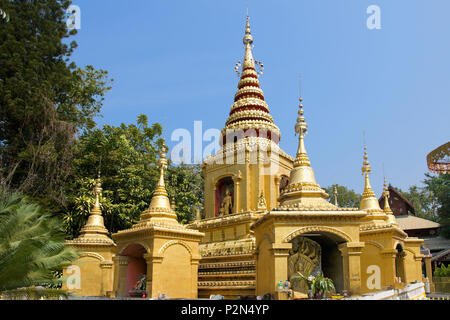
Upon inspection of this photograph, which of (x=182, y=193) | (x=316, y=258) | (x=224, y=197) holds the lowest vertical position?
(x=316, y=258)

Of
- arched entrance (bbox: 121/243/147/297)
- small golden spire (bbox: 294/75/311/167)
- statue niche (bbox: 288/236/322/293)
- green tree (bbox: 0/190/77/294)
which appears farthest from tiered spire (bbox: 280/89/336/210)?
green tree (bbox: 0/190/77/294)

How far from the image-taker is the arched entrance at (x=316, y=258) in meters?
14.3

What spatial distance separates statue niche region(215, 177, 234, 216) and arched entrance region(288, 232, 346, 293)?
947 centimetres

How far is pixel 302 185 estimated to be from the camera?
1500cm

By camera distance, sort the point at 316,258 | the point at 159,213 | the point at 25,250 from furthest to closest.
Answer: the point at 159,213
the point at 316,258
the point at 25,250

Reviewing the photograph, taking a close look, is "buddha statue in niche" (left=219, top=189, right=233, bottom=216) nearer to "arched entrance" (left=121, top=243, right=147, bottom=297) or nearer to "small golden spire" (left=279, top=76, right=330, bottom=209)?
"arched entrance" (left=121, top=243, right=147, bottom=297)

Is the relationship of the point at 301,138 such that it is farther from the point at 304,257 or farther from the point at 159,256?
the point at 159,256

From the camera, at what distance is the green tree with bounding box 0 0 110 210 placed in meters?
23.9

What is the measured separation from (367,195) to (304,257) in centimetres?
742

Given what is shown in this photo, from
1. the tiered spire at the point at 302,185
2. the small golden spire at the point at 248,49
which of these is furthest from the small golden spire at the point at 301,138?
the small golden spire at the point at 248,49

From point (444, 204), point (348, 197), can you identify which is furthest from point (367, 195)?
point (348, 197)

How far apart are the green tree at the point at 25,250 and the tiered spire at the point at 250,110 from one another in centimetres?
1580
